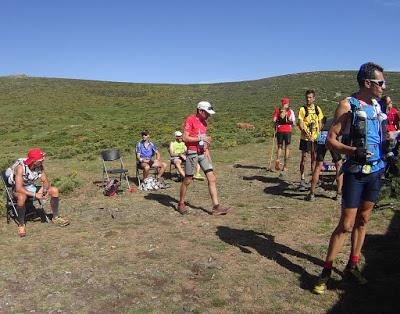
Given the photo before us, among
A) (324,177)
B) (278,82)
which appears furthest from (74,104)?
(324,177)

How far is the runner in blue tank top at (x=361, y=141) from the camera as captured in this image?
4.77 metres

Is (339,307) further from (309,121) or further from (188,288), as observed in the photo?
(309,121)

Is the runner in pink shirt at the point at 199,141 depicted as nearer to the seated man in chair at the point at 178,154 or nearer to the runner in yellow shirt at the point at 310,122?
the runner in yellow shirt at the point at 310,122

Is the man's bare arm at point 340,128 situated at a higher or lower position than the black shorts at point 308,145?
higher

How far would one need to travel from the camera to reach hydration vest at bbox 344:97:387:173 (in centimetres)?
477

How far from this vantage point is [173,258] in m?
6.52

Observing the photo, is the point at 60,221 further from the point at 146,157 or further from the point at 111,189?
the point at 146,157

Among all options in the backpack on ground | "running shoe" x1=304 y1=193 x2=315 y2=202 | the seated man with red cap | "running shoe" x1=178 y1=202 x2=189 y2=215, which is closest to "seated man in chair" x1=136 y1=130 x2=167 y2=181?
the backpack on ground

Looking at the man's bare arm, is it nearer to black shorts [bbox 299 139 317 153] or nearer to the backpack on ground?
black shorts [bbox 299 139 317 153]

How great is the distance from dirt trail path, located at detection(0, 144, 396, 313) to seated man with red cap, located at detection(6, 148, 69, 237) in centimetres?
30

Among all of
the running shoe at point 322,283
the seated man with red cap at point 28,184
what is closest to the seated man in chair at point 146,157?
the seated man with red cap at point 28,184

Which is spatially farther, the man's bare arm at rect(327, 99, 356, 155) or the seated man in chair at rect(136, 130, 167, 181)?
the seated man in chair at rect(136, 130, 167, 181)

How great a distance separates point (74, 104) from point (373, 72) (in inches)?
2099

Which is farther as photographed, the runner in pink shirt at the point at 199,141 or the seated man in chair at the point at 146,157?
the seated man in chair at the point at 146,157
